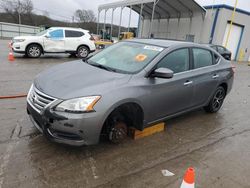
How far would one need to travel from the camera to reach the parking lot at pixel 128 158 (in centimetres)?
265

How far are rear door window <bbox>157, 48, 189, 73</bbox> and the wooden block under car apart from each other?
1.07 m

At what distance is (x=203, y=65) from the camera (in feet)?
14.8

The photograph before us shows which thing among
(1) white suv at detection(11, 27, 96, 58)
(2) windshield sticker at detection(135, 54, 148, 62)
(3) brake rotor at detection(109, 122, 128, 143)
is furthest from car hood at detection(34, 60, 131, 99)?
(1) white suv at detection(11, 27, 96, 58)

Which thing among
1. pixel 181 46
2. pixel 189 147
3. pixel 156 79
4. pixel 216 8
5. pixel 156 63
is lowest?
pixel 189 147

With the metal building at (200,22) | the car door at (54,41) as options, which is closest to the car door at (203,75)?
the car door at (54,41)

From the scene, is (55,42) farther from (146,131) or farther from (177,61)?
(146,131)

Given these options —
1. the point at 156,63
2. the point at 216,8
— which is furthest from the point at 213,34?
the point at 156,63

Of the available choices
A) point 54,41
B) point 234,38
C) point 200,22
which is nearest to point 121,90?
point 54,41

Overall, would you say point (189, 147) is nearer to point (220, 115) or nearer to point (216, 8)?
point (220, 115)

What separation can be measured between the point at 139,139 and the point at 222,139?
5.22 feet

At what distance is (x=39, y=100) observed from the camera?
2926mm

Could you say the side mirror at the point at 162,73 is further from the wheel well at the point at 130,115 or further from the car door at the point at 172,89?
the wheel well at the point at 130,115

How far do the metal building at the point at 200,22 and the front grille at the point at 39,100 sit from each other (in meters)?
20.7

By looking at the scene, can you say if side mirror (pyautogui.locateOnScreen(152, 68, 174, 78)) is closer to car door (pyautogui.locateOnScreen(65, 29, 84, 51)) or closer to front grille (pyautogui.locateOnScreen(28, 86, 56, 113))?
front grille (pyautogui.locateOnScreen(28, 86, 56, 113))
